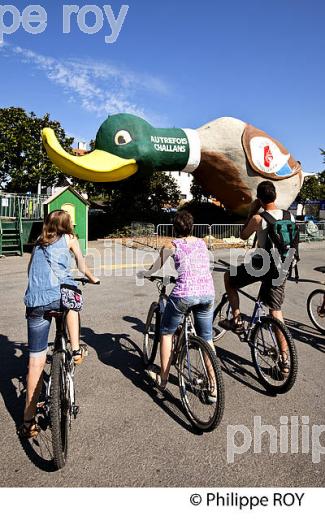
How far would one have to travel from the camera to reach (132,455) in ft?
9.09

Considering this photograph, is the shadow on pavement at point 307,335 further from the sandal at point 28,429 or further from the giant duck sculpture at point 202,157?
the giant duck sculpture at point 202,157

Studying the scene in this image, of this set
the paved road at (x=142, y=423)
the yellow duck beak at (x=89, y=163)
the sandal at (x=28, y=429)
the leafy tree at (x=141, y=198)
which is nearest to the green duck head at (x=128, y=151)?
the yellow duck beak at (x=89, y=163)

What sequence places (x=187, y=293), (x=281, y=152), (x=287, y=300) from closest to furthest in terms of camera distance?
(x=187, y=293)
(x=287, y=300)
(x=281, y=152)

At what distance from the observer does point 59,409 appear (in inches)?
99.7

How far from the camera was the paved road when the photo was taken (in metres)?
2.57

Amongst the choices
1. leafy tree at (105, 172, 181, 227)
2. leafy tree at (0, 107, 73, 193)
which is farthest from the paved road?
leafy tree at (0, 107, 73, 193)

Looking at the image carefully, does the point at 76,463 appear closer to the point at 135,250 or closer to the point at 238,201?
the point at 135,250

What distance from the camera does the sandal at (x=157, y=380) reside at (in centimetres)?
360

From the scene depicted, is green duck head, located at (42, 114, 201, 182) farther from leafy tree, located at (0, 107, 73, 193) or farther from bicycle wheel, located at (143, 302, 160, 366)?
leafy tree, located at (0, 107, 73, 193)

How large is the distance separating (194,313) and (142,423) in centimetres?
105

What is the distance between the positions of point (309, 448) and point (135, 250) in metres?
13.9

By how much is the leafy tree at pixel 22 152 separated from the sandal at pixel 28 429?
29880 mm

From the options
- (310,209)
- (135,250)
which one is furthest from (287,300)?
(310,209)
